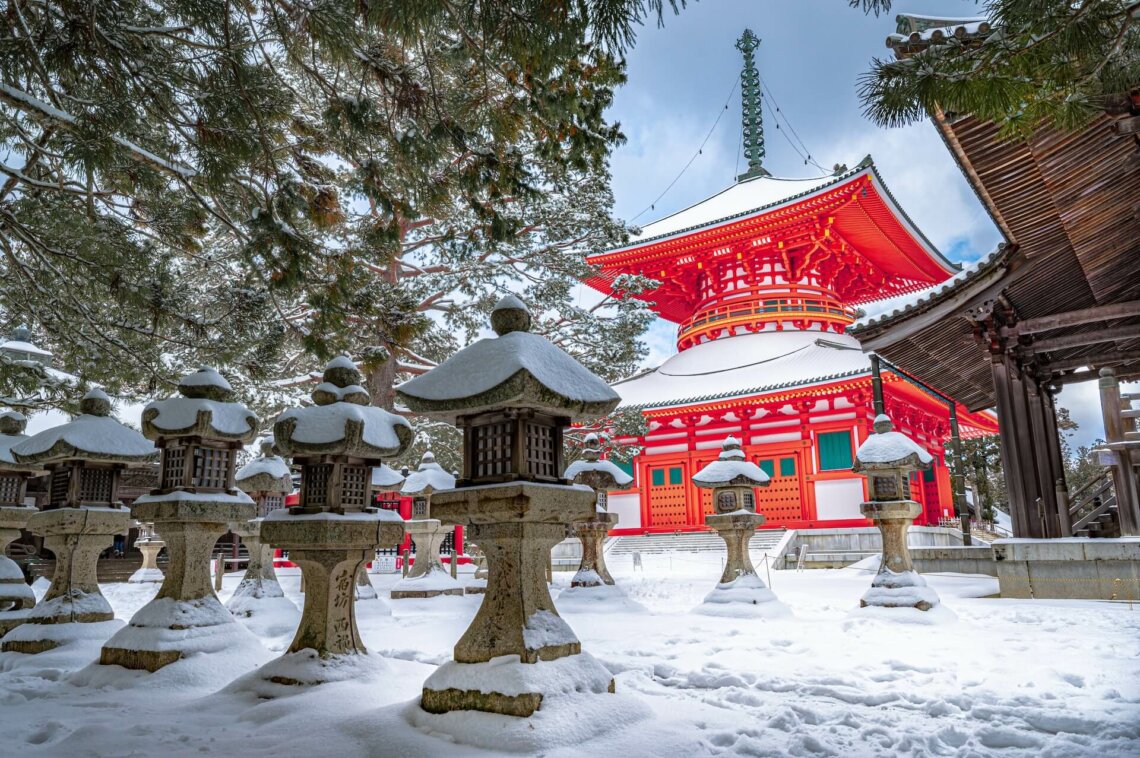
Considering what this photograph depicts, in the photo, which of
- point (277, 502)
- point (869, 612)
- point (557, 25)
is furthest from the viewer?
point (277, 502)

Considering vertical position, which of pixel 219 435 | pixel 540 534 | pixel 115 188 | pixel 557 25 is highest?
pixel 115 188

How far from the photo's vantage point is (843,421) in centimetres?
2005

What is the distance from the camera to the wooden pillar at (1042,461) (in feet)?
33.0

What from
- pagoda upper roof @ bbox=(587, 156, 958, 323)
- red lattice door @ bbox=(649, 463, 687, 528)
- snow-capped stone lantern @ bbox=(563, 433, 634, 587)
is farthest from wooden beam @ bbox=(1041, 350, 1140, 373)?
red lattice door @ bbox=(649, 463, 687, 528)

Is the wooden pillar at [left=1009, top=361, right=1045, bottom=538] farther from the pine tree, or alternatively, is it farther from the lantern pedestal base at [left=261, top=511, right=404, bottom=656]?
the lantern pedestal base at [left=261, top=511, right=404, bottom=656]

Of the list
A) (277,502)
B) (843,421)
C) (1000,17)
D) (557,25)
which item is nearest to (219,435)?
(557,25)

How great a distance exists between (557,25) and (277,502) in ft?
42.5

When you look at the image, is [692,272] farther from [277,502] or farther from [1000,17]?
[1000,17]

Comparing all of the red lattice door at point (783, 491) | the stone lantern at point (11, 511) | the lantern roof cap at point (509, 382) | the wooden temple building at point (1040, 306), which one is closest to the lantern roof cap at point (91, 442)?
the stone lantern at point (11, 511)

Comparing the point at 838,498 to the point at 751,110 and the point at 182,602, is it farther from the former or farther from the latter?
the point at 751,110

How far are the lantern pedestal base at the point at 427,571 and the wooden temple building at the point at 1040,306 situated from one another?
315 inches

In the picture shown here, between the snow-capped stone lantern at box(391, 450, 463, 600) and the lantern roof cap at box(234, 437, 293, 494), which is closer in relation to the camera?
the lantern roof cap at box(234, 437, 293, 494)

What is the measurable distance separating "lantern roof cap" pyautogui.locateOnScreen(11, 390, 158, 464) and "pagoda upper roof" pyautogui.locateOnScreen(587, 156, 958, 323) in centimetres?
1380

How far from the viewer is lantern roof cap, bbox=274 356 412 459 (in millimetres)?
5012
